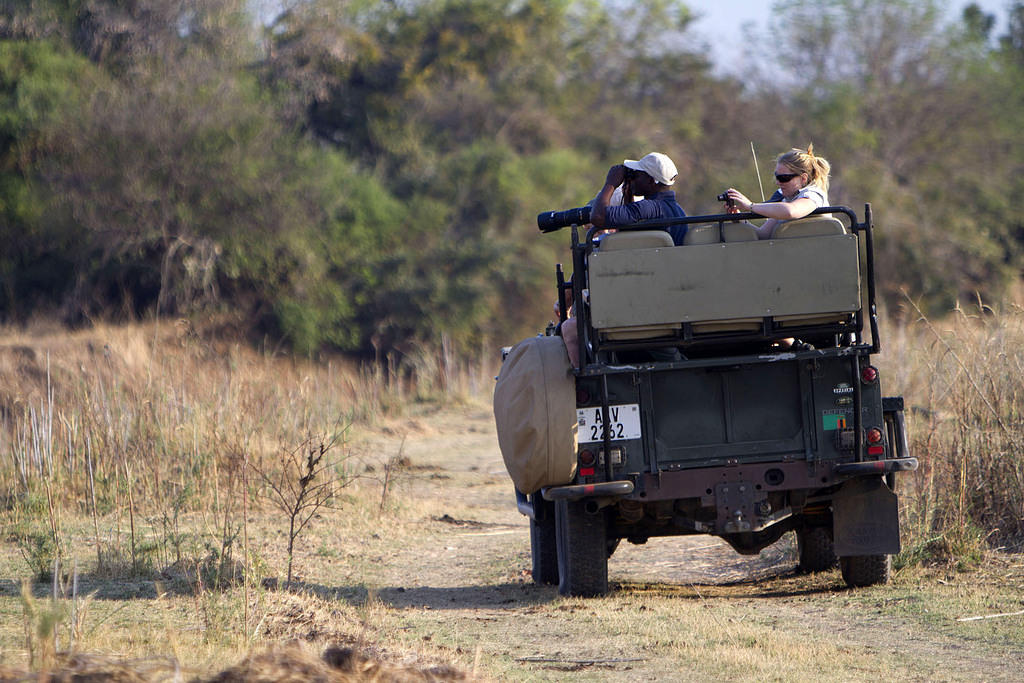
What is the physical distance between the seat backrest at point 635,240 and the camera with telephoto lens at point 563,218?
399 millimetres

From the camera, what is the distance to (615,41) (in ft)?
108

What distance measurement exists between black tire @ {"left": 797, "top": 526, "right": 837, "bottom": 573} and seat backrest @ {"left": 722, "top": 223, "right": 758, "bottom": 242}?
2131mm

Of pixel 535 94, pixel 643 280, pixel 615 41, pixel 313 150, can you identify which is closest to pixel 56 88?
pixel 313 150

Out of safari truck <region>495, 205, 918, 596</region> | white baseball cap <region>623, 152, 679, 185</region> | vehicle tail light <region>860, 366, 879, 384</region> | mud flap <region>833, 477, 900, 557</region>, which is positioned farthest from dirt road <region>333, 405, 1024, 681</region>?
white baseball cap <region>623, 152, 679, 185</region>

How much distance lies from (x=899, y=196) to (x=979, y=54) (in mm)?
5449

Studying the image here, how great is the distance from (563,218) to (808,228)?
126 centimetres

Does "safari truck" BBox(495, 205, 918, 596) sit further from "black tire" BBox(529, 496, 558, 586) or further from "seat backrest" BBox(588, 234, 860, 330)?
"black tire" BBox(529, 496, 558, 586)

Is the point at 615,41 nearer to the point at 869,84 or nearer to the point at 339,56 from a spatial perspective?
the point at 869,84

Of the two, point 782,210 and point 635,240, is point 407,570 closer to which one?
point 635,240

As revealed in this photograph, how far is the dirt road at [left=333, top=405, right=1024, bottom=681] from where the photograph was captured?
5551mm

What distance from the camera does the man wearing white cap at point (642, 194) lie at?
7000 mm

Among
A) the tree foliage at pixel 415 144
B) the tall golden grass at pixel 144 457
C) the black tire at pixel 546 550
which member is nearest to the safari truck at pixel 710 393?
the black tire at pixel 546 550

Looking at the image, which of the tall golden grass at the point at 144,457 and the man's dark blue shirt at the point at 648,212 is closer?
the man's dark blue shirt at the point at 648,212

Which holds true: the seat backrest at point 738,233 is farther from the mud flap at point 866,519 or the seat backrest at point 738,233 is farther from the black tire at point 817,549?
the black tire at point 817,549
